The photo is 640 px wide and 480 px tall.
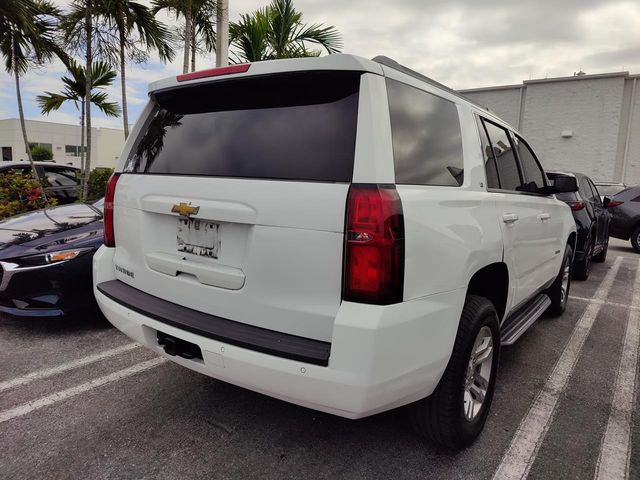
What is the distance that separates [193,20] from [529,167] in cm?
846

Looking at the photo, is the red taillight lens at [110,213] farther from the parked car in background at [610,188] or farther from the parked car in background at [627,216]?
the parked car in background at [610,188]

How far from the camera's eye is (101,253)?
273 centimetres

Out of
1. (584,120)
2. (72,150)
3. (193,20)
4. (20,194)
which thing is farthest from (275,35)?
(72,150)

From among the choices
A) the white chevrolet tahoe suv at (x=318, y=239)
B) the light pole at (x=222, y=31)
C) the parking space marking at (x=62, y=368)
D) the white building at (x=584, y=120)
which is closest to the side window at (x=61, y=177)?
the light pole at (x=222, y=31)

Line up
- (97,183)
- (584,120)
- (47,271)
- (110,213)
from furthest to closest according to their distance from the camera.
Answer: (584,120) < (97,183) < (47,271) < (110,213)

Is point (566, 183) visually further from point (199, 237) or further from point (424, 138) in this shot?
point (199, 237)

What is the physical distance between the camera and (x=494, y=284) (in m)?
2.77

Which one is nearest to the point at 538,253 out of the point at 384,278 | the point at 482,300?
the point at 482,300

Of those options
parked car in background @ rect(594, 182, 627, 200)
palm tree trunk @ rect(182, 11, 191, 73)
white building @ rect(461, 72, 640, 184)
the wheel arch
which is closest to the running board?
the wheel arch

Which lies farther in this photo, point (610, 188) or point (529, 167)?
point (610, 188)

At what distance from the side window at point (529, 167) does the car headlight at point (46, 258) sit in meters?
3.76

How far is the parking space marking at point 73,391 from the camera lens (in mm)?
2662

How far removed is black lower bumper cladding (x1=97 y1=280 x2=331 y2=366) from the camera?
1.80 metres

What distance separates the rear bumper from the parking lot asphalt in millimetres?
559
